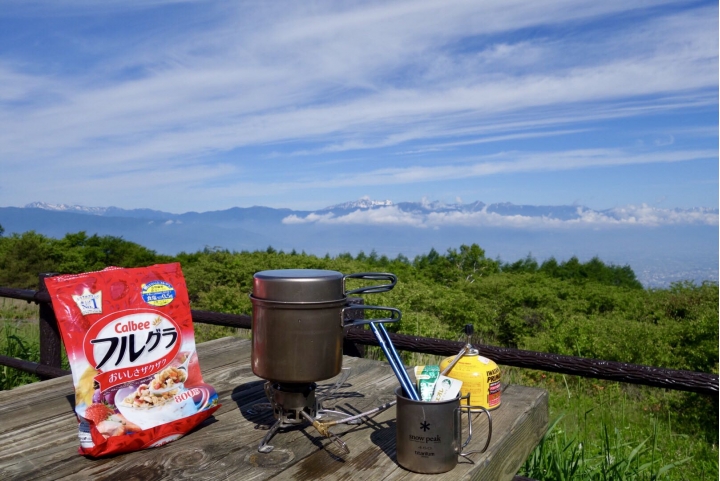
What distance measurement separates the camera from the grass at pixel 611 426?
8.59 ft

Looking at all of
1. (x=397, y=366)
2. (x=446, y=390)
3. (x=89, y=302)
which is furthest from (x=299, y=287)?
(x=89, y=302)

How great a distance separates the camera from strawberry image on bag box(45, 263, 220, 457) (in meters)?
1.37

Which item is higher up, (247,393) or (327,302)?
(327,302)

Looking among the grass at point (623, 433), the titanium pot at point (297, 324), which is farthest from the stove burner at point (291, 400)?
the grass at point (623, 433)

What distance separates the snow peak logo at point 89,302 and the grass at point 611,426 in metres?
1.88

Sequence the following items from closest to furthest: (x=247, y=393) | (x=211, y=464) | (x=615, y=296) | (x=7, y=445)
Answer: (x=211, y=464)
(x=7, y=445)
(x=247, y=393)
(x=615, y=296)

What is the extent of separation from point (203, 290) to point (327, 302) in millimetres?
8021

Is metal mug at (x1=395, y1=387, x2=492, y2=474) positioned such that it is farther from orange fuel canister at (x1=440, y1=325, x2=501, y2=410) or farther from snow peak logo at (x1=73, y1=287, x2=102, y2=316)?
snow peak logo at (x1=73, y1=287, x2=102, y2=316)

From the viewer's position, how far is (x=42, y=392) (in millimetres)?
1911

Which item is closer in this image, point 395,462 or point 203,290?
point 395,462

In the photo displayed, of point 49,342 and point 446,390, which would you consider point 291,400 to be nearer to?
point 446,390

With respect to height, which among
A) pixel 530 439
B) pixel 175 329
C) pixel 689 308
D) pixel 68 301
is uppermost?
pixel 68 301

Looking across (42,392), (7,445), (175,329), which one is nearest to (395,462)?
(175,329)

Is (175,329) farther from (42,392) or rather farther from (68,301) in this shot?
(42,392)
